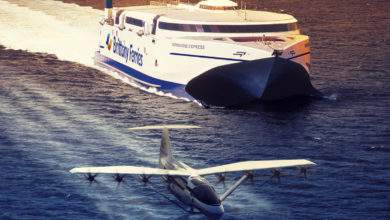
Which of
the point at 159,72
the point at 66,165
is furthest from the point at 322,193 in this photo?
the point at 159,72

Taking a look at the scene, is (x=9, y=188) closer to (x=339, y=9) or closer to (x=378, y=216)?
(x=378, y=216)

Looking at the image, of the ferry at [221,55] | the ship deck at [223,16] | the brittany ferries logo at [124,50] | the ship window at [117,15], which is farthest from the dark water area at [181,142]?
the ship deck at [223,16]

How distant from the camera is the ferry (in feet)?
352

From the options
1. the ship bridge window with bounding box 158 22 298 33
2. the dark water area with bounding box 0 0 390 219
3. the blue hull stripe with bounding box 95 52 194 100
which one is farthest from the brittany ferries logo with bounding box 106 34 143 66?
the ship bridge window with bounding box 158 22 298 33

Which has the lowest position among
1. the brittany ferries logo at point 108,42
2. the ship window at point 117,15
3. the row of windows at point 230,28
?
the brittany ferries logo at point 108,42

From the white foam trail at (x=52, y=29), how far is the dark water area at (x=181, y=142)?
10.4 meters

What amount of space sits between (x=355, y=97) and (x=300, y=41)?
9.78m

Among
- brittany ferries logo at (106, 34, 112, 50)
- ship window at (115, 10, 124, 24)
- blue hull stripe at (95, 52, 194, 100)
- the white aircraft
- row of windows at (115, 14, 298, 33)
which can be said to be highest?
row of windows at (115, 14, 298, 33)

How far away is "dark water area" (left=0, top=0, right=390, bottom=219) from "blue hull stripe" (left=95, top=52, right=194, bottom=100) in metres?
1.98

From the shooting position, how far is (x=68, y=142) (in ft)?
304

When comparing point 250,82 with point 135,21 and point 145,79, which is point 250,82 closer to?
point 145,79

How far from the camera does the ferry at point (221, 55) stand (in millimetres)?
107250

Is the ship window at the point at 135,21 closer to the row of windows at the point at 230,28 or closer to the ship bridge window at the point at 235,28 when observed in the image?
the row of windows at the point at 230,28

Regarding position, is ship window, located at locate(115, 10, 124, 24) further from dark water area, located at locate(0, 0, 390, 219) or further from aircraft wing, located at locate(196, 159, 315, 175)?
aircraft wing, located at locate(196, 159, 315, 175)
